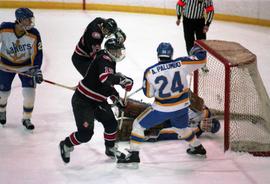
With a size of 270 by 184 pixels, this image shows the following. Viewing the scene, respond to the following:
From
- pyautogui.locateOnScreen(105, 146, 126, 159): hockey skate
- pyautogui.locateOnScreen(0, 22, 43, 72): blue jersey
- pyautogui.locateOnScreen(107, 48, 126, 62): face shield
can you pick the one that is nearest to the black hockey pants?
pyautogui.locateOnScreen(105, 146, 126, 159): hockey skate

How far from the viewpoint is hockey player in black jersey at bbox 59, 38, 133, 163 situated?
4.06 metres

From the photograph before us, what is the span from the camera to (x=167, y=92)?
4.09 meters

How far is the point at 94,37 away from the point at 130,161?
1.16 m

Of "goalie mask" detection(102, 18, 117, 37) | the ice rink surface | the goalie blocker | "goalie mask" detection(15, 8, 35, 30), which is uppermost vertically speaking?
"goalie mask" detection(15, 8, 35, 30)

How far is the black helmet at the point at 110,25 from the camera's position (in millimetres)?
4742

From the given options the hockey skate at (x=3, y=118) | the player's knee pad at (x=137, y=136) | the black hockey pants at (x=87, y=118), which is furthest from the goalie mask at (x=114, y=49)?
the hockey skate at (x=3, y=118)

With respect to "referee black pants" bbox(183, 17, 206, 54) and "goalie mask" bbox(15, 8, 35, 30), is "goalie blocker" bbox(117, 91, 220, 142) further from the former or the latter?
"referee black pants" bbox(183, 17, 206, 54)

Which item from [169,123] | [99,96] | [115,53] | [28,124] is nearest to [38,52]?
[28,124]

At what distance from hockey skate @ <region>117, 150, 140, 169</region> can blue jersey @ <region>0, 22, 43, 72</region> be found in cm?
113

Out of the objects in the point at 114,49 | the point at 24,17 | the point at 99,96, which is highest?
the point at 24,17

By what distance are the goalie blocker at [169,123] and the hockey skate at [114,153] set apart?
12.0 inches

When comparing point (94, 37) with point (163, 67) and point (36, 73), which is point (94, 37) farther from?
point (163, 67)

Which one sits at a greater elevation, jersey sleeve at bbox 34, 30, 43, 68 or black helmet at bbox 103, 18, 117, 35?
black helmet at bbox 103, 18, 117, 35

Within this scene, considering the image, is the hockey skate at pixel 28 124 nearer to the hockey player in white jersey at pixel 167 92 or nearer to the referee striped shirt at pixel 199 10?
the hockey player in white jersey at pixel 167 92
